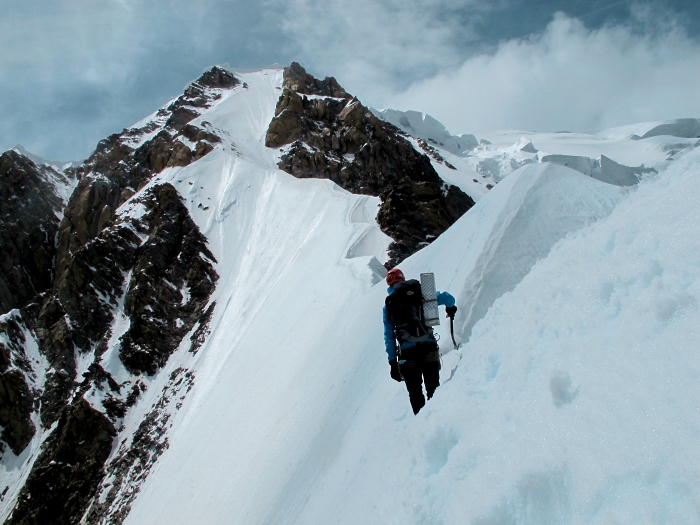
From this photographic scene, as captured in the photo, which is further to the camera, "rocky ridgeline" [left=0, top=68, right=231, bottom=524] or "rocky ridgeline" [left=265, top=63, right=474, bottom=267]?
"rocky ridgeline" [left=265, top=63, right=474, bottom=267]

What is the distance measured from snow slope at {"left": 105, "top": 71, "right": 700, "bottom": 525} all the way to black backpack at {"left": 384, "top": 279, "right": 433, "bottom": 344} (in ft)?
2.29

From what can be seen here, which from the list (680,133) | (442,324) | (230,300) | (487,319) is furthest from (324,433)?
(680,133)

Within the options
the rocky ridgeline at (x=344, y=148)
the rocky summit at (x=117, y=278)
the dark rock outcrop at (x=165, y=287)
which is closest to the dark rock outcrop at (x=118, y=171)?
the rocky summit at (x=117, y=278)

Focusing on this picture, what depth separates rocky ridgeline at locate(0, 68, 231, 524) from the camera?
3459cm

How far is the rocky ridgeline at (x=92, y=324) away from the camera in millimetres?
34594

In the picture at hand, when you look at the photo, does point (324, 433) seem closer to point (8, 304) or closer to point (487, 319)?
point (487, 319)

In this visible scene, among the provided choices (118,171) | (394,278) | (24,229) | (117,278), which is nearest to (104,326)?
(117,278)

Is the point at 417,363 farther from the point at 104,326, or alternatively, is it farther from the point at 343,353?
Answer: the point at 104,326

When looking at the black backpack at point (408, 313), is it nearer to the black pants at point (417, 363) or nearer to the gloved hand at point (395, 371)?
the black pants at point (417, 363)

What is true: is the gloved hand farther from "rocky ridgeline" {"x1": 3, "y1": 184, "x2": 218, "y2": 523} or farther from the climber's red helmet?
"rocky ridgeline" {"x1": 3, "y1": 184, "x2": 218, "y2": 523}

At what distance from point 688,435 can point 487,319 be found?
389cm

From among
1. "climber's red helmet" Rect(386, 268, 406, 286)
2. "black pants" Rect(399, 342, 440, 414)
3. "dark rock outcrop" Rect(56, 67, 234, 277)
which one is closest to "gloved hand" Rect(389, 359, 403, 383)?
"black pants" Rect(399, 342, 440, 414)

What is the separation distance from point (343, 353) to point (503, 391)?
375 inches

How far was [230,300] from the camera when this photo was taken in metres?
37.8
